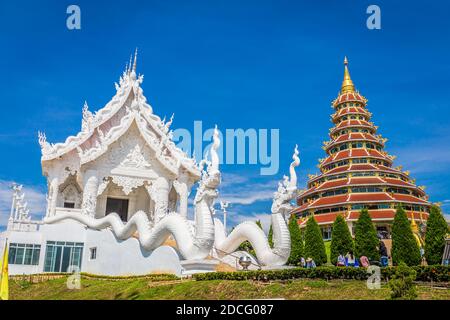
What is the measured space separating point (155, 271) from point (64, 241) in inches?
232

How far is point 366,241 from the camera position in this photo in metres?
26.9

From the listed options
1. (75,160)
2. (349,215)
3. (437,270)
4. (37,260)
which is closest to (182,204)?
(75,160)

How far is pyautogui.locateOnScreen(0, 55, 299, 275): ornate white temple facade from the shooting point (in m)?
15.1

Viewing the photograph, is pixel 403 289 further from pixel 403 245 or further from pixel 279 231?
pixel 403 245

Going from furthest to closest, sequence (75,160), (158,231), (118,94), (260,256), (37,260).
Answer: (118,94)
(75,160)
(37,260)
(158,231)
(260,256)

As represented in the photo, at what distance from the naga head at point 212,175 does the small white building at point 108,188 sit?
1798mm

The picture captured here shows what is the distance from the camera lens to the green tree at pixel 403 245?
25.5m

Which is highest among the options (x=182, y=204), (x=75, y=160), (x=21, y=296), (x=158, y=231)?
(x=75, y=160)

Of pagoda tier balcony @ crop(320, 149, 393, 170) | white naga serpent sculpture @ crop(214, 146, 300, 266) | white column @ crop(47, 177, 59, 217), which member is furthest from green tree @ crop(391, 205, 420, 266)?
white column @ crop(47, 177, 59, 217)

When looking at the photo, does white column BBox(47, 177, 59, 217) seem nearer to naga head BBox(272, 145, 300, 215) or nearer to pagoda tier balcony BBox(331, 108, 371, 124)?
naga head BBox(272, 145, 300, 215)

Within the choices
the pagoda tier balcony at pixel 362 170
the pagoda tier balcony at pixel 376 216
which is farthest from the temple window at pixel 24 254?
the pagoda tier balcony at pixel 362 170

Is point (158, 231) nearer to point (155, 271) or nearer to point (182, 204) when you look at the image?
point (155, 271)

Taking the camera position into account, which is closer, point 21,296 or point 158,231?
point 21,296

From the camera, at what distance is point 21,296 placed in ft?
46.8
